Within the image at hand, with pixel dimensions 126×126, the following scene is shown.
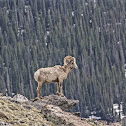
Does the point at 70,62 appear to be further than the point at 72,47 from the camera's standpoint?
No

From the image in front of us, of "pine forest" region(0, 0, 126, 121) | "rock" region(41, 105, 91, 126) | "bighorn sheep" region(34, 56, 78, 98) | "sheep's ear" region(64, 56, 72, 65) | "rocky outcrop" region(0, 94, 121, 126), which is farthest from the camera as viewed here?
"pine forest" region(0, 0, 126, 121)

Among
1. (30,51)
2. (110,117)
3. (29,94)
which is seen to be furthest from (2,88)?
(110,117)

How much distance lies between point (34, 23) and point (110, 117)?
2957 centimetres

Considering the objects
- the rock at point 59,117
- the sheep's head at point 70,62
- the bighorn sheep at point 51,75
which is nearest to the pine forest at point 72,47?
the sheep's head at point 70,62

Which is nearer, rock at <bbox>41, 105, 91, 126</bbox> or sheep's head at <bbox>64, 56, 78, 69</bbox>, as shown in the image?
rock at <bbox>41, 105, 91, 126</bbox>

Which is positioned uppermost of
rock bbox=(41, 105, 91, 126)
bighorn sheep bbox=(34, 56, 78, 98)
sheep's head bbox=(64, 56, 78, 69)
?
sheep's head bbox=(64, 56, 78, 69)

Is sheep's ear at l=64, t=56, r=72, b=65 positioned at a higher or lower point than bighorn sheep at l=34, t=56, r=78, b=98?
higher

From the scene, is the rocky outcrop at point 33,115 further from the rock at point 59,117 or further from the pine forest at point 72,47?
the pine forest at point 72,47

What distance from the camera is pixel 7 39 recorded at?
10794 cm

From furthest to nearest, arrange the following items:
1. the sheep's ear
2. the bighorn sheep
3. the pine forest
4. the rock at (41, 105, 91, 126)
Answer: the pine forest, the sheep's ear, the bighorn sheep, the rock at (41, 105, 91, 126)

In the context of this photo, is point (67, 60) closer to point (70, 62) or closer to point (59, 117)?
point (70, 62)

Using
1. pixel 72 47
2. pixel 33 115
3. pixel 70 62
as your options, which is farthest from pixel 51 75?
pixel 72 47

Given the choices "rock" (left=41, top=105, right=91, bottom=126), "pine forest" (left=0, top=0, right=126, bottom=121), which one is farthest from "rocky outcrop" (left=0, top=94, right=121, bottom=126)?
"pine forest" (left=0, top=0, right=126, bottom=121)

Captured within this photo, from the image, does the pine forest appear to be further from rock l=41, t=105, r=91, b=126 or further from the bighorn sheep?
rock l=41, t=105, r=91, b=126
